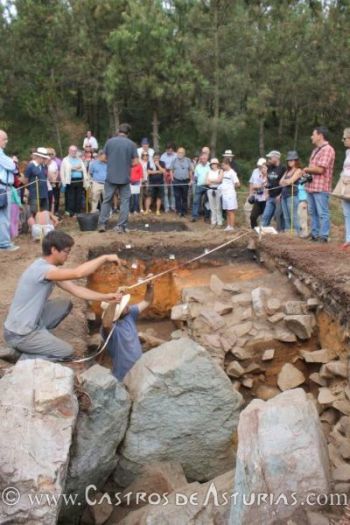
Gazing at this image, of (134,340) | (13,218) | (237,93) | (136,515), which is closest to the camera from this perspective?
(136,515)

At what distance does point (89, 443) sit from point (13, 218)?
779cm

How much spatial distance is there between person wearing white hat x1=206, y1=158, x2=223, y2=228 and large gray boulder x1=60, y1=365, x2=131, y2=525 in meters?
8.86

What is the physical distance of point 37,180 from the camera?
39.8 feet

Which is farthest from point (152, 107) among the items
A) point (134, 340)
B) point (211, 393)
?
point (211, 393)

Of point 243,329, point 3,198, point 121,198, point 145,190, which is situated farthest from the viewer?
point 145,190

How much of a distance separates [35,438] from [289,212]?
8.25m

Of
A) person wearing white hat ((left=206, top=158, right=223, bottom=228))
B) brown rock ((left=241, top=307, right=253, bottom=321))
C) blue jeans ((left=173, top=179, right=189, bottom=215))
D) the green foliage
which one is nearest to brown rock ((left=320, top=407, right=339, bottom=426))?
brown rock ((left=241, top=307, right=253, bottom=321))

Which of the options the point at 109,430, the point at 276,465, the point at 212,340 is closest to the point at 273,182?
the point at 212,340

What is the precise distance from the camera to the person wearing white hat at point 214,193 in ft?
43.3

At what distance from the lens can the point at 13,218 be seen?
37.8 feet

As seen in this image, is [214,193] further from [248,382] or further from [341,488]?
[341,488]

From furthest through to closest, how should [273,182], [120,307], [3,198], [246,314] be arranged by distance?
[273,182] < [3,198] < [246,314] < [120,307]

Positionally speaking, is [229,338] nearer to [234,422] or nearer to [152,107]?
[234,422]
